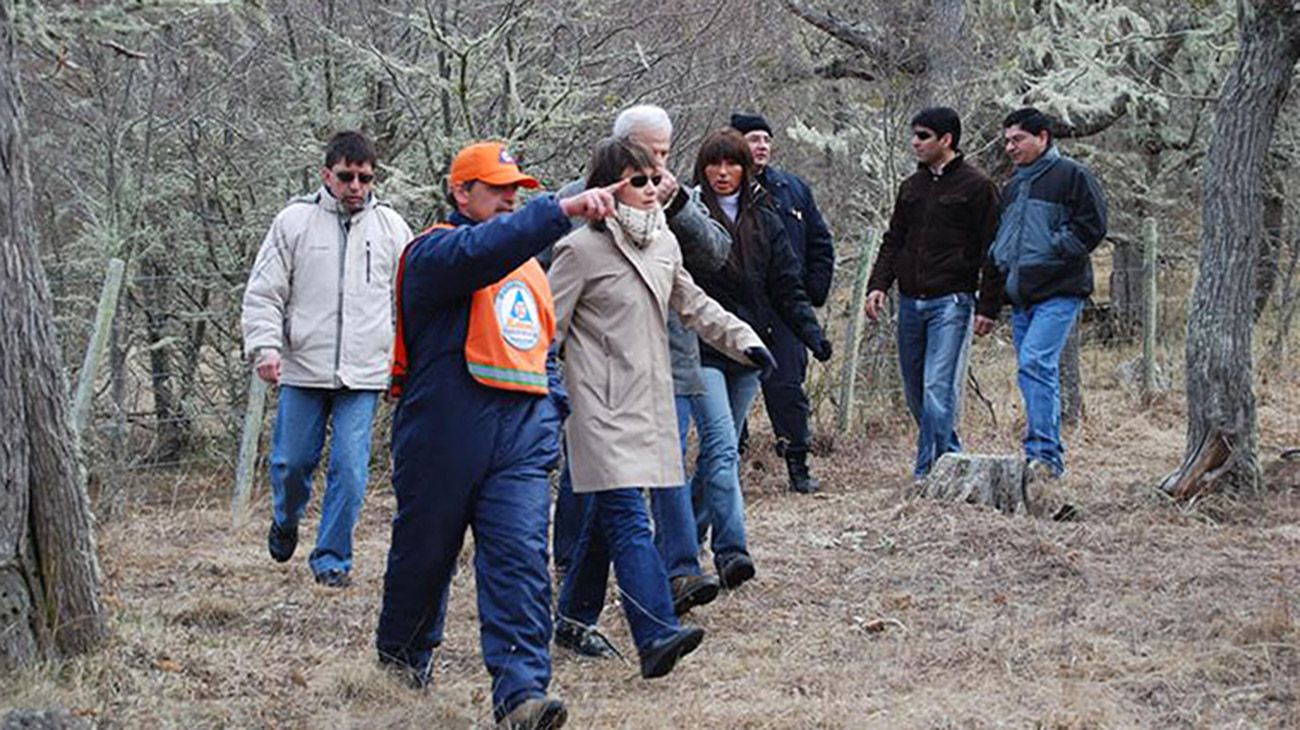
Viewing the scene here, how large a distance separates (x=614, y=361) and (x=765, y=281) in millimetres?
2190

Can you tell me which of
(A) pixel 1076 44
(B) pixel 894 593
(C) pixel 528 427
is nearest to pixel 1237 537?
(B) pixel 894 593

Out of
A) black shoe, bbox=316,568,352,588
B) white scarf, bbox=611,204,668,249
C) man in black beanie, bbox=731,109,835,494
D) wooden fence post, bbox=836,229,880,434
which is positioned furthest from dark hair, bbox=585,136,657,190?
wooden fence post, bbox=836,229,880,434

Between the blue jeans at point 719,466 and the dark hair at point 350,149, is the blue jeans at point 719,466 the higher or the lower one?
the lower one

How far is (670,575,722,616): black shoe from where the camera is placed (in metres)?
5.72

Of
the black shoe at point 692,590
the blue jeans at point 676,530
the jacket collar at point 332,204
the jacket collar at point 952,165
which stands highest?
the jacket collar at point 952,165

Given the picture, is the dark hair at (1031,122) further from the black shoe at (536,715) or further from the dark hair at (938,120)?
the black shoe at (536,715)

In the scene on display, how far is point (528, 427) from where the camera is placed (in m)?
4.80

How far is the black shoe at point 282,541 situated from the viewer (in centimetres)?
707

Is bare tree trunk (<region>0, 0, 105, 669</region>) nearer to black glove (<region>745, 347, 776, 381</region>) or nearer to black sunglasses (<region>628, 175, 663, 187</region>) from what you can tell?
black sunglasses (<region>628, 175, 663, 187</region>)

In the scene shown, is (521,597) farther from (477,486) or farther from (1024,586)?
(1024,586)

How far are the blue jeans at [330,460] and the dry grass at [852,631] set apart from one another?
0.24m

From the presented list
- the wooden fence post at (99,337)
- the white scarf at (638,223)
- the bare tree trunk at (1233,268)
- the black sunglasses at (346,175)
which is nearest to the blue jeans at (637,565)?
the white scarf at (638,223)

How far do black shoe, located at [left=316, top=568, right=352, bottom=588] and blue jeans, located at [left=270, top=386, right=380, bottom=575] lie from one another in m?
0.02

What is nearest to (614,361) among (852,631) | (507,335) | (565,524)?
(507,335)
